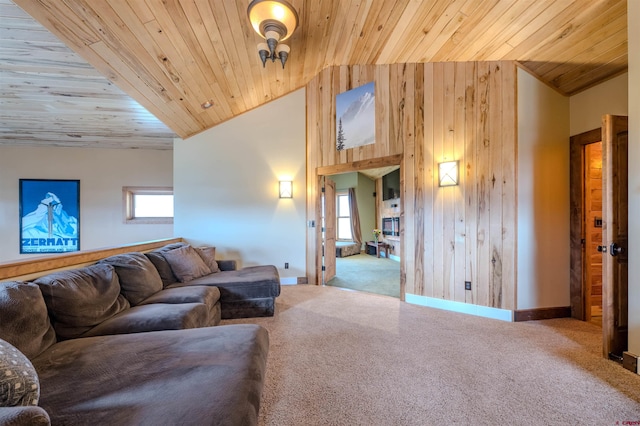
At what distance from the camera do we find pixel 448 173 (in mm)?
3125

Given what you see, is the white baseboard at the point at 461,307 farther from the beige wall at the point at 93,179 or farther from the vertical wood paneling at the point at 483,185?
the beige wall at the point at 93,179

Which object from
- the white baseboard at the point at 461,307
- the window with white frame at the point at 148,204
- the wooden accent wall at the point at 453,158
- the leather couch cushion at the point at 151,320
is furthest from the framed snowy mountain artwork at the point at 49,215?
the white baseboard at the point at 461,307

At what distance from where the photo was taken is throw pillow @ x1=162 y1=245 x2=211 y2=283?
2.90 m

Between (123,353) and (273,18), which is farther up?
(273,18)

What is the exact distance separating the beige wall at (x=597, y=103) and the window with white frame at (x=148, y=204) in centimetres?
631

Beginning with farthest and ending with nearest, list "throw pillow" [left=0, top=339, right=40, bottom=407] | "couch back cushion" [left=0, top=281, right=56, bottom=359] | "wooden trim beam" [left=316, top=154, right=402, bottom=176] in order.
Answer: "wooden trim beam" [left=316, top=154, right=402, bottom=176] < "couch back cushion" [left=0, top=281, right=56, bottom=359] < "throw pillow" [left=0, top=339, right=40, bottom=407]

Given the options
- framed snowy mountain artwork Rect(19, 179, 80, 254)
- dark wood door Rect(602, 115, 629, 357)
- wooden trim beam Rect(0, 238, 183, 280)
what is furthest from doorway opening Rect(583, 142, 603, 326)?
framed snowy mountain artwork Rect(19, 179, 80, 254)

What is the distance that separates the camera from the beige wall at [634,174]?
1.83 metres

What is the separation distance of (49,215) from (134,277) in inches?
157

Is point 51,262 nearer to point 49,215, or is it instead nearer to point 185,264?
point 185,264

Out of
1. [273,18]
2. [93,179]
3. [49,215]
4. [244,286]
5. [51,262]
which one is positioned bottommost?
[244,286]

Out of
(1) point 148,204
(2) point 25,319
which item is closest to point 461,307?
(2) point 25,319

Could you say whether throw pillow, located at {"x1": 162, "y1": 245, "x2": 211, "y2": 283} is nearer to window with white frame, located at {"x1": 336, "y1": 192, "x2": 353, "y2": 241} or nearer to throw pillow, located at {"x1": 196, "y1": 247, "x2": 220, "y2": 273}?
throw pillow, located at {"x1": 196, "y1": 247, "x2": 220, "y2": 273}

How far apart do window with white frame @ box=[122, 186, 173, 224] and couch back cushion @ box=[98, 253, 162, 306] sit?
288cm
